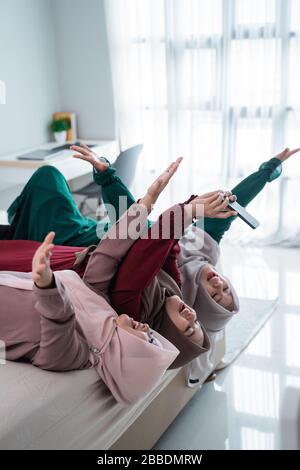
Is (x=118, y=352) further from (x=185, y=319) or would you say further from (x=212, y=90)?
(x=212, y=90)

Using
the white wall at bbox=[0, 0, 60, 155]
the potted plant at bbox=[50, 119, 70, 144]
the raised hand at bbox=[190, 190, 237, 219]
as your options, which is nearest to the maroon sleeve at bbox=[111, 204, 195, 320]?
the raised hand at bbox=[190, 190, 237, 219]

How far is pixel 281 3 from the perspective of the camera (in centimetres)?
372

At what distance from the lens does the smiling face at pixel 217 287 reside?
7.06 ft

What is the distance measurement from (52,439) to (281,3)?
309cm

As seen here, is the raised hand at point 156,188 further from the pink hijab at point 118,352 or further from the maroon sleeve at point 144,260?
the pink hijab at point 118,352

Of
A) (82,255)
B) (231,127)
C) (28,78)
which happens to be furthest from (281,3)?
(82,255)

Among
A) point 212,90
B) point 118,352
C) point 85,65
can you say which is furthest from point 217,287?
point 85,65

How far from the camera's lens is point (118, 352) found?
1768mm

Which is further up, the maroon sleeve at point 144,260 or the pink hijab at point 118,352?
the maroon sleeve at point 144,260

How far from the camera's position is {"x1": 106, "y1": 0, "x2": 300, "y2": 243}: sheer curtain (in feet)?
12.7

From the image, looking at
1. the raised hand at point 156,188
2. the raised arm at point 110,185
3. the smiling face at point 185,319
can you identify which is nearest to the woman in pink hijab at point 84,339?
the smiling face at point 185,319

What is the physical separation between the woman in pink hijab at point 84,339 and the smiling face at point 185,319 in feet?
0.37

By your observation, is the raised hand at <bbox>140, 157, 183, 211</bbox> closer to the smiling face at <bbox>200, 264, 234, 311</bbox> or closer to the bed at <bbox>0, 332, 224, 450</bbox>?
the smiling face at <bbox>200, 264, 234, 311</bbox>

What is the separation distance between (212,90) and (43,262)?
9.46ft
